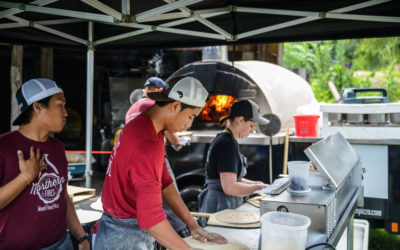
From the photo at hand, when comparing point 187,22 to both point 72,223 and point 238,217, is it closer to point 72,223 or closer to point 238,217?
point 238,217

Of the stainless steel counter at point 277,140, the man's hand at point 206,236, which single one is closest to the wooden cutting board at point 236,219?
the man's hand at point 206,236

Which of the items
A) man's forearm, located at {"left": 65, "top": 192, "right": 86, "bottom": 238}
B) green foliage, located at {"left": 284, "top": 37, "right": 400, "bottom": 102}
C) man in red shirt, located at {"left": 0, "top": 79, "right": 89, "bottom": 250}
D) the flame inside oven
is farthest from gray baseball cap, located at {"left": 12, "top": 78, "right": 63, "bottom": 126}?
green foliage, located at {"left": 284, "top": 37, "right": 400, "bottom": 102}

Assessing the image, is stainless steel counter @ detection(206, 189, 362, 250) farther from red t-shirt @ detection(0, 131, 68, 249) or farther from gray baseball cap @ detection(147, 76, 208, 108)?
red t-shirt @ detection(0, 131, 68, 249)

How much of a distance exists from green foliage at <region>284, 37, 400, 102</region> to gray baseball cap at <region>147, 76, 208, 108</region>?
38.4ft

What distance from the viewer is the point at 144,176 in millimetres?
1664

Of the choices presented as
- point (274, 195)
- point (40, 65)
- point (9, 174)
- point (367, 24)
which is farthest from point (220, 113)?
point (40, 65)

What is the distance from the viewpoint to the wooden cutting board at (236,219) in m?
2.41

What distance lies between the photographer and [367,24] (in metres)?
3.25

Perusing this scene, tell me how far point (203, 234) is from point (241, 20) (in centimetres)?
212

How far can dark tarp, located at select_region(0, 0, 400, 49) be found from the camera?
302 cm

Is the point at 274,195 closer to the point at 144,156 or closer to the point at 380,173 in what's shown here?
the point at 144,156

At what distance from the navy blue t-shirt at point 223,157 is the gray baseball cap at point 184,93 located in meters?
1.12

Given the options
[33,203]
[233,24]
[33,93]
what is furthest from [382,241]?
[33,93]

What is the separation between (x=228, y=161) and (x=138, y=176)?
141cm
